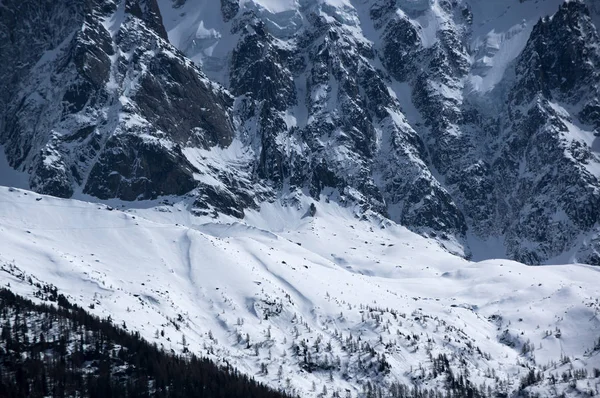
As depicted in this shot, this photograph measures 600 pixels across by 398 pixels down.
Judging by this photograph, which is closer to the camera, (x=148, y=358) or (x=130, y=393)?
(x=130, y=393)

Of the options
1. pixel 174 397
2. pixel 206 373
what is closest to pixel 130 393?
pixel 174 397

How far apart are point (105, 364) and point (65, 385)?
41.6 feet

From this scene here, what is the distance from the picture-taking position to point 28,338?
639 ft

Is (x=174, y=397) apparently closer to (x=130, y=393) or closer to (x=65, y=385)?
(x=130, y=393)

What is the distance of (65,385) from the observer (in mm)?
178875

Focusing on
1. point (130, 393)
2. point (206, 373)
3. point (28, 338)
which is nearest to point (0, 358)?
point (28, 338)

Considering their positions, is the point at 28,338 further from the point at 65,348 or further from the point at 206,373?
the point at 206,373

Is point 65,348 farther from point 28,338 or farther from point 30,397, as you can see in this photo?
point 30,397

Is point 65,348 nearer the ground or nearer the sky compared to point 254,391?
nearer the ground

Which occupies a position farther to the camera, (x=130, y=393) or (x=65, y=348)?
(x=65, y=348)

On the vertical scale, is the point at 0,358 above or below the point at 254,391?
below

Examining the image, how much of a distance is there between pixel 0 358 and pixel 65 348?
45.4 feet

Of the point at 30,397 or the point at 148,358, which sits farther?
the point at 148,358

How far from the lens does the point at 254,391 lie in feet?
638
